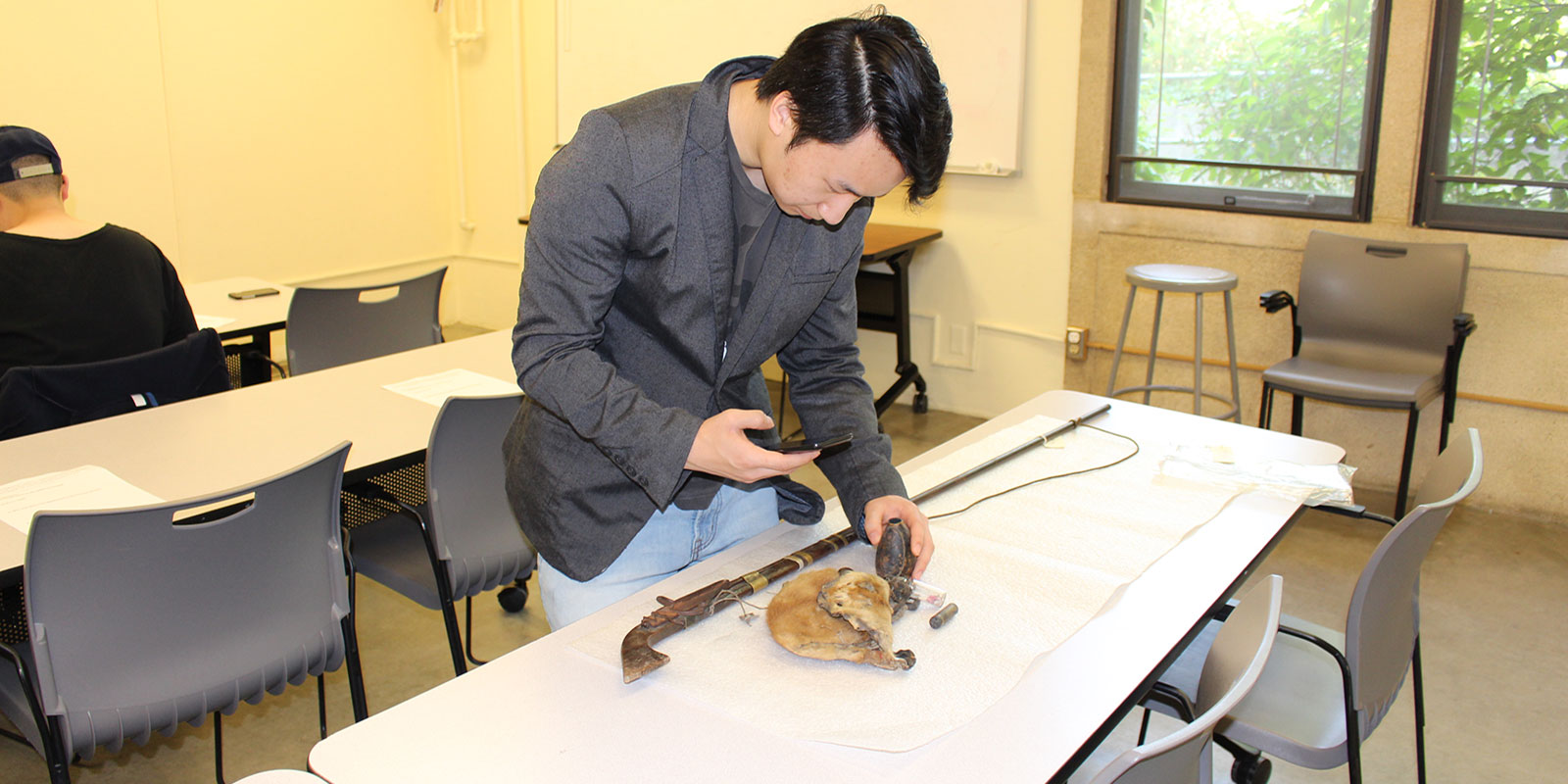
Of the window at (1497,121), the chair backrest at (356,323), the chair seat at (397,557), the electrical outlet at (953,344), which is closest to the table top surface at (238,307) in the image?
the chair backrest at (356,323)

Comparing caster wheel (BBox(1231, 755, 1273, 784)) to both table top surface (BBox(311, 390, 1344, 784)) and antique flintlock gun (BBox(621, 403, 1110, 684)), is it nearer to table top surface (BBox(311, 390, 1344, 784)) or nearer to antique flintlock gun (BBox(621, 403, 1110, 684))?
table top surface (BBox(311, 390, 1344, 784))

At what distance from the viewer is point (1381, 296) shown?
3611 millimetres

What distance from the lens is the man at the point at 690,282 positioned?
1181 mm

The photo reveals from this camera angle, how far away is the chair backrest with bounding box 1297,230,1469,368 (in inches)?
138

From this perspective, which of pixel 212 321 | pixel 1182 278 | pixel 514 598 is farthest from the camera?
pixel 1182 278

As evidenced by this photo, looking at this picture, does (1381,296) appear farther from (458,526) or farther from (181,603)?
(181,603)

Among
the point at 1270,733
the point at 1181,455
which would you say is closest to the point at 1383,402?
the point at 1181,455

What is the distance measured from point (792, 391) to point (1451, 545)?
278 cm

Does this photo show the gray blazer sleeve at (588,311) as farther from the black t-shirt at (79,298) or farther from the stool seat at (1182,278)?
the stool seat at (1182,278)

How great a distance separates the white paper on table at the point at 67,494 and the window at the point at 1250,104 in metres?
A: 3.50

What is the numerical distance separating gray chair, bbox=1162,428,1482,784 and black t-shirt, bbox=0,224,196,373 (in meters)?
2.46

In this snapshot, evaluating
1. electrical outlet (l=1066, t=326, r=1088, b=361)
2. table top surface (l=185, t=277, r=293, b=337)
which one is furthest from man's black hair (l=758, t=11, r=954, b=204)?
electrical outlet (l=1066, t=326, r=1088, b=361)

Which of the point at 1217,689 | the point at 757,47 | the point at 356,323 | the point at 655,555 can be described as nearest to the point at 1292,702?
the point at 1217,689

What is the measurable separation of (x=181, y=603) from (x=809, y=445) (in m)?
1.09
